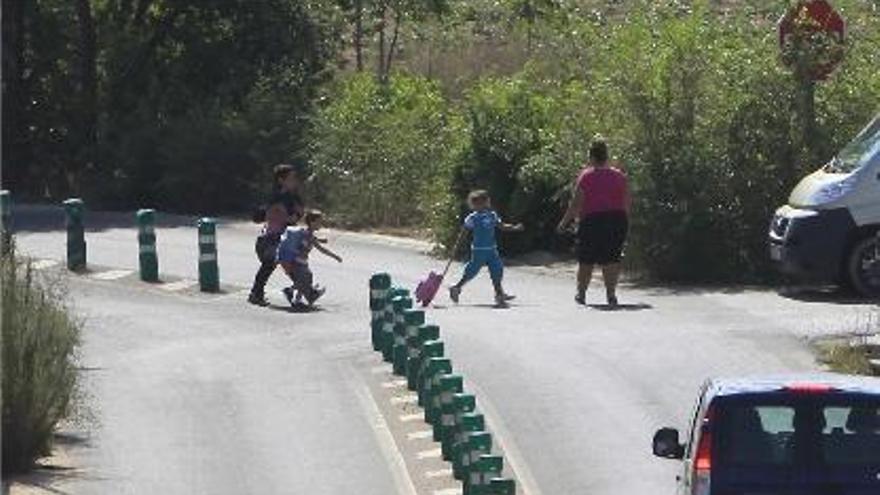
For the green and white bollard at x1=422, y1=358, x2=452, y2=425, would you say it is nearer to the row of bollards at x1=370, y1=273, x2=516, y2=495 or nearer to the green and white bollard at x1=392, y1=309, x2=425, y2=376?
the row of bollards at x1=370, y1=273, x2=516, y2=495

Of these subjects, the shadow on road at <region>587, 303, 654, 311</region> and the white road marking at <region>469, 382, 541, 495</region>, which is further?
the shadow on road at <region>587, 303, 654, 311</region>

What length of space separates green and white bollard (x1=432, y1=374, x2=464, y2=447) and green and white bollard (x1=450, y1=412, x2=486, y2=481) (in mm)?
357

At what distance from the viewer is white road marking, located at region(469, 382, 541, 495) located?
1758 cm

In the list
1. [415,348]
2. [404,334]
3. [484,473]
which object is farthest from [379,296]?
[484,473]

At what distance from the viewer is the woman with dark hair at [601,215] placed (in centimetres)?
2595

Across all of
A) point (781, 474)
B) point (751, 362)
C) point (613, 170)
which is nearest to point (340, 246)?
point (613, 170)

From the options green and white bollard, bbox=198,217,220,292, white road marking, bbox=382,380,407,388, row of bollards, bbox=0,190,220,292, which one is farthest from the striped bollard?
row of bollards, bbox=0,190,220,292

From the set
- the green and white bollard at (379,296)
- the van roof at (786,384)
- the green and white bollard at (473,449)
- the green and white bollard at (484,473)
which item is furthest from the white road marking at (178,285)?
the van roof at (786,384)

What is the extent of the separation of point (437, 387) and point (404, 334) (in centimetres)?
306

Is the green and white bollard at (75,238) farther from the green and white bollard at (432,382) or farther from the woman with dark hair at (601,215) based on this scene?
the green and white bollard at (432,382)

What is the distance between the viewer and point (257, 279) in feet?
90.1

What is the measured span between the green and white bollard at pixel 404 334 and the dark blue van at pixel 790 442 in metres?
7.81

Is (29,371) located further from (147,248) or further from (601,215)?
(147,248)

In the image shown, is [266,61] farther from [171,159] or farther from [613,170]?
[613,170]
